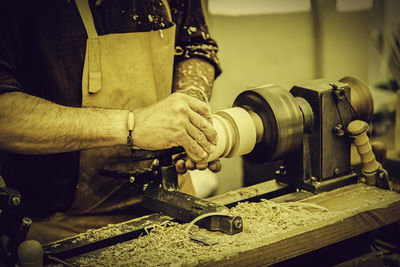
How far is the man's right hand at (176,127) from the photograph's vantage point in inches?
58.9

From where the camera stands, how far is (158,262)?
1214 millimetres

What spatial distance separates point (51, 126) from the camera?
1486mm

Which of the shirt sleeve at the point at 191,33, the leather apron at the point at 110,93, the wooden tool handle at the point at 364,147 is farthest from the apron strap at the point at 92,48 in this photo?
the wooden tool handle at the point at 364,147

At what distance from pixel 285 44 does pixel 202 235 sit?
2894 mm

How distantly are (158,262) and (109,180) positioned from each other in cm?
73

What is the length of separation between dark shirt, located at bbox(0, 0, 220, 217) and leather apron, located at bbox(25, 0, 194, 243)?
33 millimetres

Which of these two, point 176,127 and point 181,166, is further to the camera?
point 181,166

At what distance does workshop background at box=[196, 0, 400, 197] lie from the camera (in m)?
3.62

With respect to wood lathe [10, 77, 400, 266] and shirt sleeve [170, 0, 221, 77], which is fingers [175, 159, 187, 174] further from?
shirt sleeve [170, 0, 221, 77]

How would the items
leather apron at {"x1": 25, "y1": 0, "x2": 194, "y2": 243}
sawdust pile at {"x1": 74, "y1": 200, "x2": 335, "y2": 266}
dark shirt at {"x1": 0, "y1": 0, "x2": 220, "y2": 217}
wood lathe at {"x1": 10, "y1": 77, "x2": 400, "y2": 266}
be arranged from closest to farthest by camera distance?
sawdust pile at {"x1": 74, "y1": 200, "x2": 335, "y2": 266} → wood lathe at {"x1": 10, "y1": 77, "x2": 400, "y2": 266} → dark shirt at {"x1": 0, "y1": 0, "x2": 220, "y2": 217} → leather apron at {"x1": 25, "y1": 0, "x2": 194, "y2": 243}

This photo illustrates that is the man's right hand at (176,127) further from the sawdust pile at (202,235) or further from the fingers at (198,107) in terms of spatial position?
the sawdust pile at (202,235)

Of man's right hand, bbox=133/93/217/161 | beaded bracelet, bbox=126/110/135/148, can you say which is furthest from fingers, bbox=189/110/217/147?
beaded bracelet, bbox=126/110/135/148

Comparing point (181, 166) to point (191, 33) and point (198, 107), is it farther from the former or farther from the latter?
point (191, 33)

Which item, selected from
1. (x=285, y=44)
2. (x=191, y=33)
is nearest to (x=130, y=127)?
(x=191, y=33)
